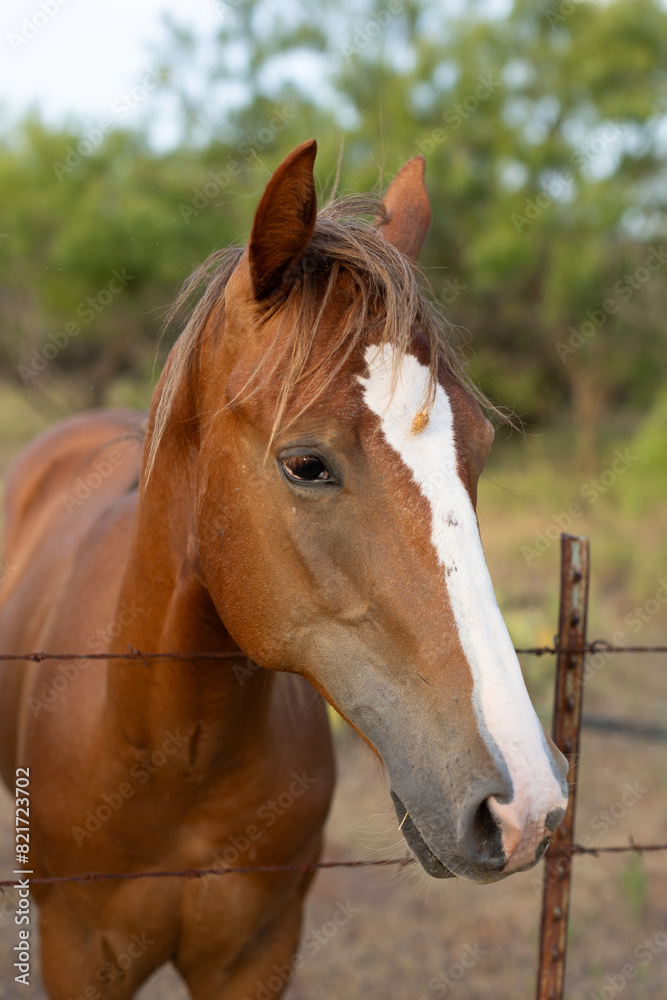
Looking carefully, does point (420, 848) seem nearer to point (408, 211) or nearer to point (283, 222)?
point (283, 222)

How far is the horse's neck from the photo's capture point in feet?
5.28

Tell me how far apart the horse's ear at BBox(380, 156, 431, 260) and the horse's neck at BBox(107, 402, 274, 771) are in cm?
70

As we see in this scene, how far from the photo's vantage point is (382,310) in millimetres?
1376

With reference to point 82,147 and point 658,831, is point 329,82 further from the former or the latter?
point 658,831

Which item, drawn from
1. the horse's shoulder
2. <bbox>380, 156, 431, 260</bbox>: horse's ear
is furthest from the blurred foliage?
<bbox>380, 156, 431, 260</bbox>: horse's ear

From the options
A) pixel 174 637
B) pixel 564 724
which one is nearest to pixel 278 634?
pixel 174 637

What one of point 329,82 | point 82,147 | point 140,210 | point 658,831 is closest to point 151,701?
point 658,831

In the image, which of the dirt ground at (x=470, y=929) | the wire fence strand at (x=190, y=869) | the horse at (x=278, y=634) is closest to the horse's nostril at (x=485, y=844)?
the horse at (x=278, y=634)

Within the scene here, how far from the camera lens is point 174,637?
1.63 meters

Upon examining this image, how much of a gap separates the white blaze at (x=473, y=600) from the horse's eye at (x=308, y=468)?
0.41 feet

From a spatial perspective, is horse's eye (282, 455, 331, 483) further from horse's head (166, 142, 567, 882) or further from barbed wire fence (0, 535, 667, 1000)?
barbed wire fence (0, 535, 667, 1000)

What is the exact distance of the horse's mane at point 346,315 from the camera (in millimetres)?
1326

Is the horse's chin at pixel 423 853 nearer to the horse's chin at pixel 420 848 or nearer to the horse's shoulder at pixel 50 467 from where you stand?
the horse's chin at pixel 420 848

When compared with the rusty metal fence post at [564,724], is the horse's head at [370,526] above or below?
above
